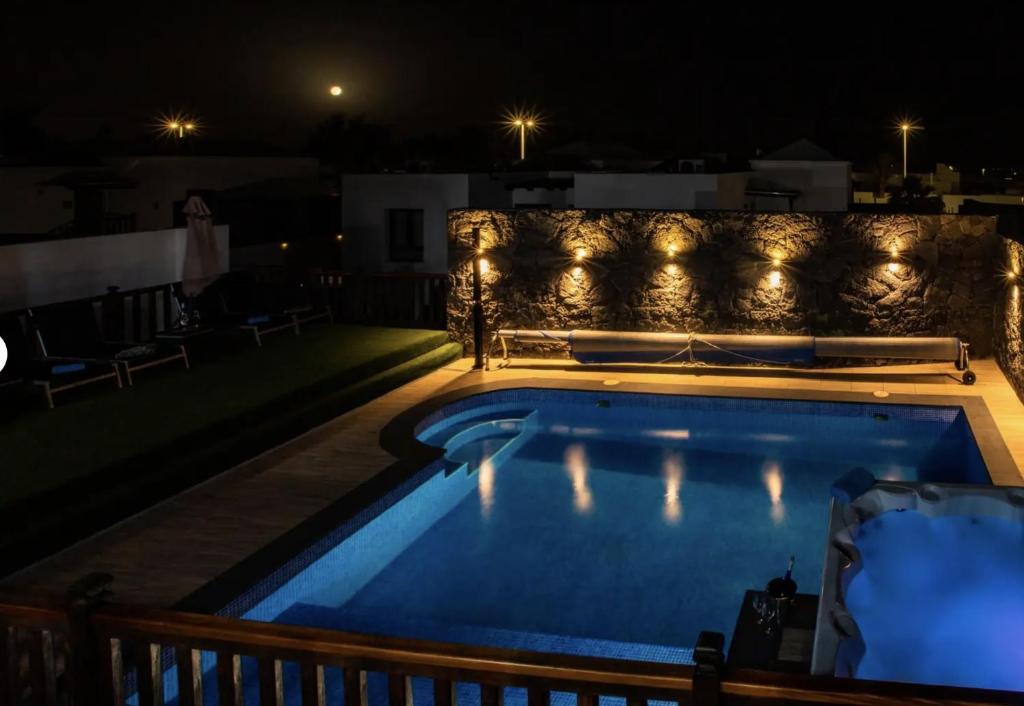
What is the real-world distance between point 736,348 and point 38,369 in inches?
311

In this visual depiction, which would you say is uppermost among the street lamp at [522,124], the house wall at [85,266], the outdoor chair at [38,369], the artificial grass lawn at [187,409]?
the street lamp at [522,124]

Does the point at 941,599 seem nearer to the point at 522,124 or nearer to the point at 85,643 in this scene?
the point at 85,643

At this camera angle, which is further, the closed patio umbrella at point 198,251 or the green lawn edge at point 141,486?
the closed patio umbrella at point 198,251

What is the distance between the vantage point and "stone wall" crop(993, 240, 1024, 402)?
493 inches

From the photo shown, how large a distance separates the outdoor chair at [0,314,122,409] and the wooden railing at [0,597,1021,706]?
739 centimetres

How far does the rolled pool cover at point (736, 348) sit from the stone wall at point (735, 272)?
0.39 m

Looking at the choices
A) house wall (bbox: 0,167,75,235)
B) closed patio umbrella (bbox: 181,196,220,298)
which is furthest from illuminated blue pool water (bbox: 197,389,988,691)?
house wall (bbox: 0,167,75,235)

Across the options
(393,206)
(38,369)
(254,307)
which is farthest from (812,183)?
(38,369)

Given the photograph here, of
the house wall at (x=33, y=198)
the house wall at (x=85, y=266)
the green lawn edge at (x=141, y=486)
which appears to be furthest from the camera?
the house wall at (x=33, y=198)

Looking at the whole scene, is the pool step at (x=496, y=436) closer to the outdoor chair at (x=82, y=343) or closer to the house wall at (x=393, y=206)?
the outdoor chair at (x=82, y=343)

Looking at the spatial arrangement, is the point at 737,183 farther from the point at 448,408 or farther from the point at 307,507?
the point at 307,507

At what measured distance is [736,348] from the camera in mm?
14500

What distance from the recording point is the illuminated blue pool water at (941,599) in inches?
203

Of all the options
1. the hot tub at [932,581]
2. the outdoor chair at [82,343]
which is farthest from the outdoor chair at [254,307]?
the hot tub at [932,581]
